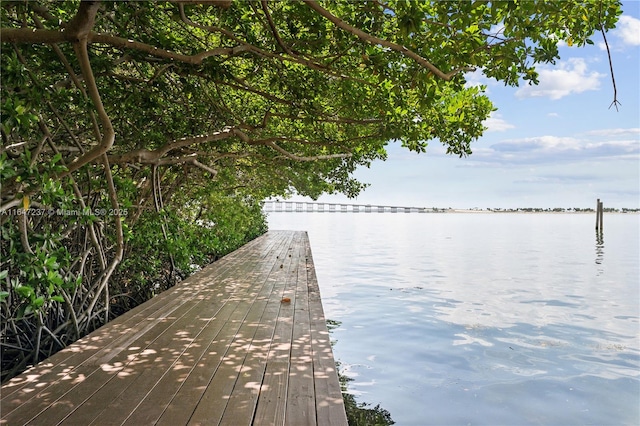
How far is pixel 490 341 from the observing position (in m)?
6.58

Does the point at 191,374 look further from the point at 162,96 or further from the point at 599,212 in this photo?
the point at 599,212

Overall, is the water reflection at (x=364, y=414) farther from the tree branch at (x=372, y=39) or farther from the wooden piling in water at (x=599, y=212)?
the wooden piling in water at (x=599, y=212)

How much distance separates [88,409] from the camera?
2.33 meters

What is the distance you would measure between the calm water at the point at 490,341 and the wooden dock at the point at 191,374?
1323 millimetres

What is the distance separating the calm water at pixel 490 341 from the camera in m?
4.55

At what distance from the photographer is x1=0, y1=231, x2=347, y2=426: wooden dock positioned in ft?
7.47

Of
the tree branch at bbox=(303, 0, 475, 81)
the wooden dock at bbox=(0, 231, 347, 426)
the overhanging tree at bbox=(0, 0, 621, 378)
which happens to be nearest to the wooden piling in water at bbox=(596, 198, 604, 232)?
the overhanging tree at bbox=(0, 0, 621, 378)

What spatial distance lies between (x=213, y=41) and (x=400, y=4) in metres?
3.56

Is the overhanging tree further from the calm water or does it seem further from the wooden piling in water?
the wooden piling in water

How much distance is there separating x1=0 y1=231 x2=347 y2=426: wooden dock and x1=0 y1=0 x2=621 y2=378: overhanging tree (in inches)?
19.4

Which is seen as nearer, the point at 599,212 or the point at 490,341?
the point at 490,341

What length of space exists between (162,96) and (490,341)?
477 centimetres

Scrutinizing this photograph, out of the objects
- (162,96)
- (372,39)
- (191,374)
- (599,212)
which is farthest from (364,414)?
(599,212)

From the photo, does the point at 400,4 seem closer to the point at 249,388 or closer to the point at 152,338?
the point at 249,388
